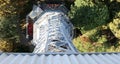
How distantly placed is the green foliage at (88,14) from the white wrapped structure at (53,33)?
0.61 meters

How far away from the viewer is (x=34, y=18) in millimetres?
21125

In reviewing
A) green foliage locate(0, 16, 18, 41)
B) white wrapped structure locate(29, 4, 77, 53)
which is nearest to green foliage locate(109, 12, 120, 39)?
white wrapped structure locate(29, 4, 77, 53)

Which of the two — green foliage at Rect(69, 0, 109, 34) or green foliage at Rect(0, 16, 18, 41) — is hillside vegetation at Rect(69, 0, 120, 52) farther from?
green foliage at Rect(0, 16, 18, 41)

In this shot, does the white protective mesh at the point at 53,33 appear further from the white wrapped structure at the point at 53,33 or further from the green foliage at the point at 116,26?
the green foliage at the point at 116,26

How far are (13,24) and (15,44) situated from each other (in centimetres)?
125

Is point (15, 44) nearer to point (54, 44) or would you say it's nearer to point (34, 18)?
point (34, 18)

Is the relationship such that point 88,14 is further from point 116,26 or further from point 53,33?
point 53,33

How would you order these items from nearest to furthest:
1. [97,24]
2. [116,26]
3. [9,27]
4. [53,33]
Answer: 1. [53,33]
2. [116,26]
3. [9,27]
4. [97,24]

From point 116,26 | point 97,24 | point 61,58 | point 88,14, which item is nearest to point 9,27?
point 88,14

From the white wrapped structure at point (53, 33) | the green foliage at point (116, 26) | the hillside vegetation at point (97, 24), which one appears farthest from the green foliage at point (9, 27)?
the green foliage at point (116, 26)

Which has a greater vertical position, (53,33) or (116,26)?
(53,33)

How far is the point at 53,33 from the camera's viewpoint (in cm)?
1570

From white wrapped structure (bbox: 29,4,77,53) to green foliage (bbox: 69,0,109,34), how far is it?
614mm

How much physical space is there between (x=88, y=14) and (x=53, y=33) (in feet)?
14.4
